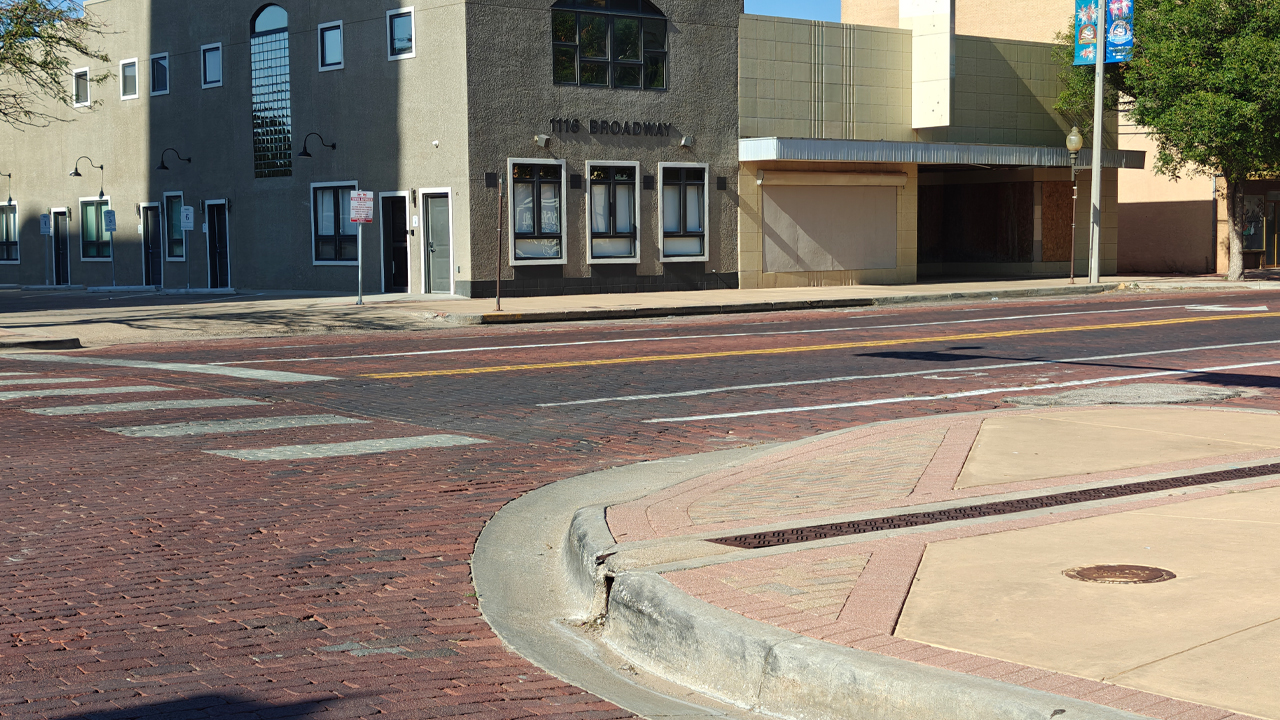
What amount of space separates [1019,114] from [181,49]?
2463 centimetres

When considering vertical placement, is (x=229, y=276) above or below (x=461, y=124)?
below

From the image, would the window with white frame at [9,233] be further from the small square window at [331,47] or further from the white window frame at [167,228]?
the small square window at [331,47]

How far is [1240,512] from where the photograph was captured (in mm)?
6695

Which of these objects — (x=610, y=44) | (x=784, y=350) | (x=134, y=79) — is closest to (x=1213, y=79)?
(x=610, y=44)

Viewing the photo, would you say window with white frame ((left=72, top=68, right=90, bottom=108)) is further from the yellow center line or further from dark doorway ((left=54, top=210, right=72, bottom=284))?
the yellow center line

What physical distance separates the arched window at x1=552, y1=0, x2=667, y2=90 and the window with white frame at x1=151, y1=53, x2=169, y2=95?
47.0 ft

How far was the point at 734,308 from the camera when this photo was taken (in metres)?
27.8

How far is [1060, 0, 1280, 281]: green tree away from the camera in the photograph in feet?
109

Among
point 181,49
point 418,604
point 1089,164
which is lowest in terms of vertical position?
point 418,604

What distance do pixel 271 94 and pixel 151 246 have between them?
8.05 m

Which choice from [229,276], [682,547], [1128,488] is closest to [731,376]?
[1128,488]

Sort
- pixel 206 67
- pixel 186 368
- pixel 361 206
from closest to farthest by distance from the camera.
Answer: pixel 186 368 < pixel 361 206 < pixel 206 67

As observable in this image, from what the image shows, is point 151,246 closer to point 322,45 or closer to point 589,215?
point 322,45

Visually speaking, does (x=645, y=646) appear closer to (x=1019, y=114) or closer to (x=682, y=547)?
(x=682, y=547)
